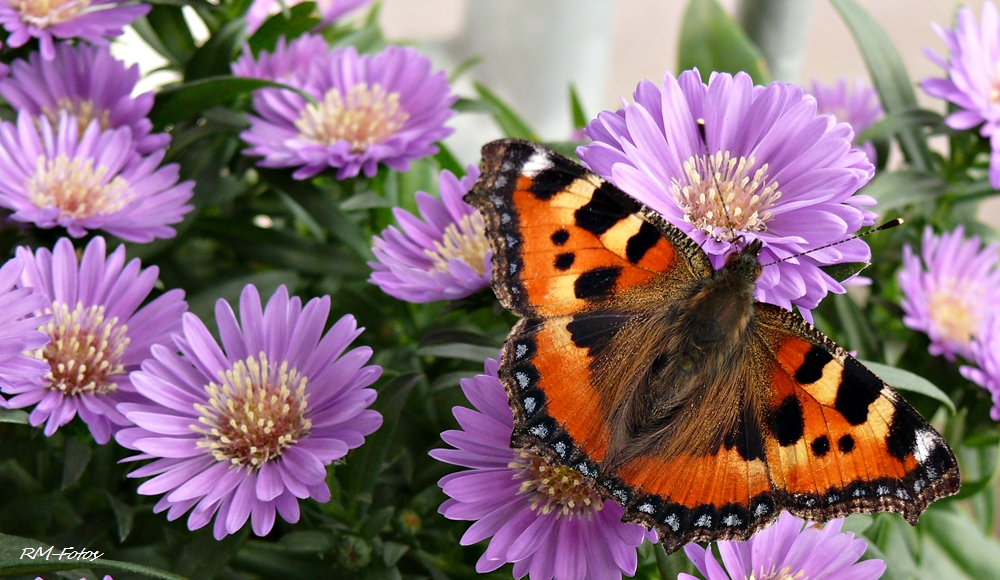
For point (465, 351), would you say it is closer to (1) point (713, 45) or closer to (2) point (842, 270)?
(2) point (842, 270)

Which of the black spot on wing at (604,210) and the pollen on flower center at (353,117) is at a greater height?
the pollen on flower center at (353,117)

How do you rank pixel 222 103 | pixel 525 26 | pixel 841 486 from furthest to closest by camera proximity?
pixel 525 26
pixel 222 103
pixel 841 486

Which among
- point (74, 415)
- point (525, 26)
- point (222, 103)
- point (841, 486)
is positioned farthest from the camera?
point (525, 26)

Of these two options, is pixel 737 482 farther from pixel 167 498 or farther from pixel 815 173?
pixel 167 498

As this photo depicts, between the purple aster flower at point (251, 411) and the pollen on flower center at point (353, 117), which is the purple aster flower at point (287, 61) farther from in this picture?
the purple aster flower at point (251, 411)

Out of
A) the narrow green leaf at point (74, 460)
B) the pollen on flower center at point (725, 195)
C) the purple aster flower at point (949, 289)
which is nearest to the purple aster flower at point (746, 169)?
the pollen on flower center at point (725, 195)

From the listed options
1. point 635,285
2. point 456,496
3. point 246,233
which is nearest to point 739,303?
point 635,285

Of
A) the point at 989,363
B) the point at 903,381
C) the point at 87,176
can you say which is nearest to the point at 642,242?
the point at 903,381
